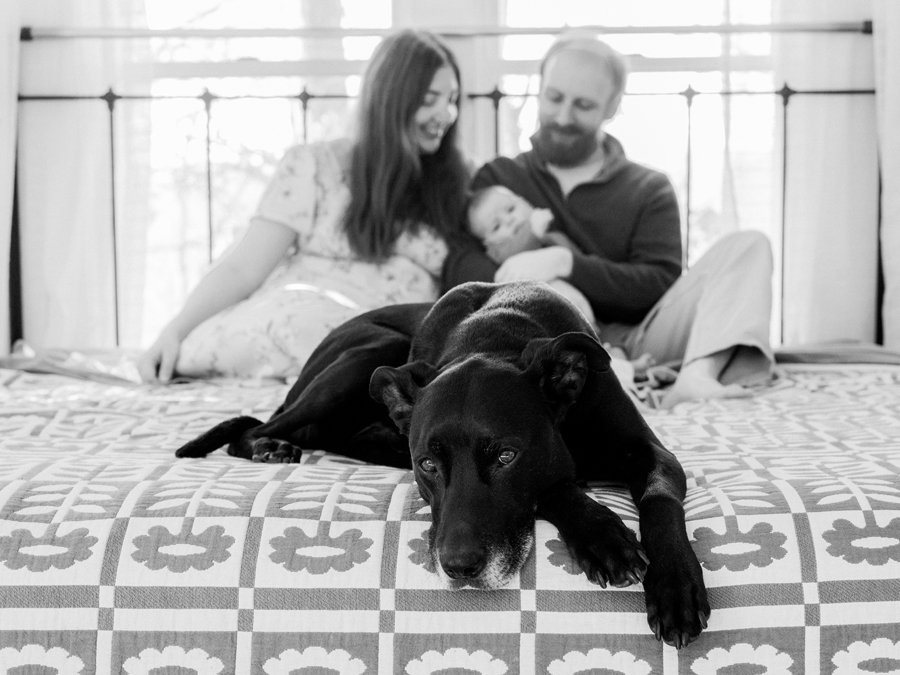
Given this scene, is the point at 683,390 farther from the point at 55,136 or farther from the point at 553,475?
the point at 55,136

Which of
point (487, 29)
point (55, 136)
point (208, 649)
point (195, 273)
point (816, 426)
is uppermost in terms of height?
point (487, 29)

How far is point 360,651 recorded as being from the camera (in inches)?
39.2

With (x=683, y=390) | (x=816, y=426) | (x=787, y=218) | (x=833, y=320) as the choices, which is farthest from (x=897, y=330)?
(x=816, y=426)

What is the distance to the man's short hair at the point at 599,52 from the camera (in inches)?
105

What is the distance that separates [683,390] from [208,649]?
4.33 feet

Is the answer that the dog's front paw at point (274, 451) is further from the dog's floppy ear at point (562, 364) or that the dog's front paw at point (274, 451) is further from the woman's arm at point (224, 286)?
the woman's arm at point (224, 286)

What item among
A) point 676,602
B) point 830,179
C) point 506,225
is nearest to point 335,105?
point 506,225

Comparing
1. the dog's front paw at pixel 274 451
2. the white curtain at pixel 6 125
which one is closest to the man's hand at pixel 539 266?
the dog's front paw at pixel 274 451

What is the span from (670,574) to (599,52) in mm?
2025

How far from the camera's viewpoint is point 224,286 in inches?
96.1

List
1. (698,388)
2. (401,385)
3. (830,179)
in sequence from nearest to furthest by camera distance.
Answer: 1. (401,385)
2. (698,388)
3. (830,179)

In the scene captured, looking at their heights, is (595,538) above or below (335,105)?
below

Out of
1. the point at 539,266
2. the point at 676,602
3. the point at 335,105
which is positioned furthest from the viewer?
the point at 335,105

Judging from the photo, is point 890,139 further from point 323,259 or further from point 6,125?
point 6,125
